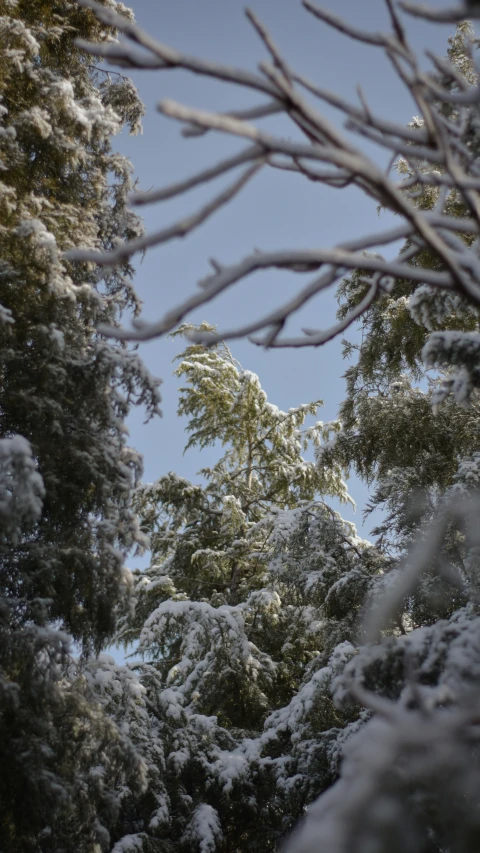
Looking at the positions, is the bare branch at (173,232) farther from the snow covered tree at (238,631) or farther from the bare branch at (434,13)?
the snow covered tree at (238,631)

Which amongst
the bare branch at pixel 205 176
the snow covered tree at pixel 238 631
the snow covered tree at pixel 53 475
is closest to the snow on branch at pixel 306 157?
the bare branch at pixel 205 176

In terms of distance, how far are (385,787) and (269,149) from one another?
1592 mm

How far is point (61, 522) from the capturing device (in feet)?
15.5

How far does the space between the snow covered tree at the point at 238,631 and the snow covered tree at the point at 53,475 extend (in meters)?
1.03

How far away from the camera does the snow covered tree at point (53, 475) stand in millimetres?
3852

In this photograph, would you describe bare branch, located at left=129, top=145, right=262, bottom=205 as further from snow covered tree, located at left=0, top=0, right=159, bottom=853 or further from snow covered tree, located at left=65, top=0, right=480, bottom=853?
snow covered tree, located at left=0, top=0, right=159, bottom=853

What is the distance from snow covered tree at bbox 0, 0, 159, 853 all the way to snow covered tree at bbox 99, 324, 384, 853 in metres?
1.03

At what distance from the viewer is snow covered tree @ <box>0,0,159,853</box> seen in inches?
152

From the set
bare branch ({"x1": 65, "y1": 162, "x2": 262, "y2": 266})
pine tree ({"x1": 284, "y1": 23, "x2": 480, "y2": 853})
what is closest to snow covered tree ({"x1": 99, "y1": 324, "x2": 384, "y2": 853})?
pine tree ({"x1": 284, "y1": 23, "x2": 480, "y2": 853})

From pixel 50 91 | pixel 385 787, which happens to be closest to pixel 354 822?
pixel 385 787

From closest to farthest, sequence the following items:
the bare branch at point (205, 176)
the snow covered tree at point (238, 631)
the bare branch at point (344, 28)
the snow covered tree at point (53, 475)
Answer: the bare branch at point (205, 176), the bare branch at point (344, 28), the snow covered tree at point (53, 475), the snow covered tree at point (238, 631)

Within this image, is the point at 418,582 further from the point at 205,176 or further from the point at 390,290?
the point at 205,176

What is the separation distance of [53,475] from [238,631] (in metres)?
3.70

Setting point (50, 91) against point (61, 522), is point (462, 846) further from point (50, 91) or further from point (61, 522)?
point (50, 91)
